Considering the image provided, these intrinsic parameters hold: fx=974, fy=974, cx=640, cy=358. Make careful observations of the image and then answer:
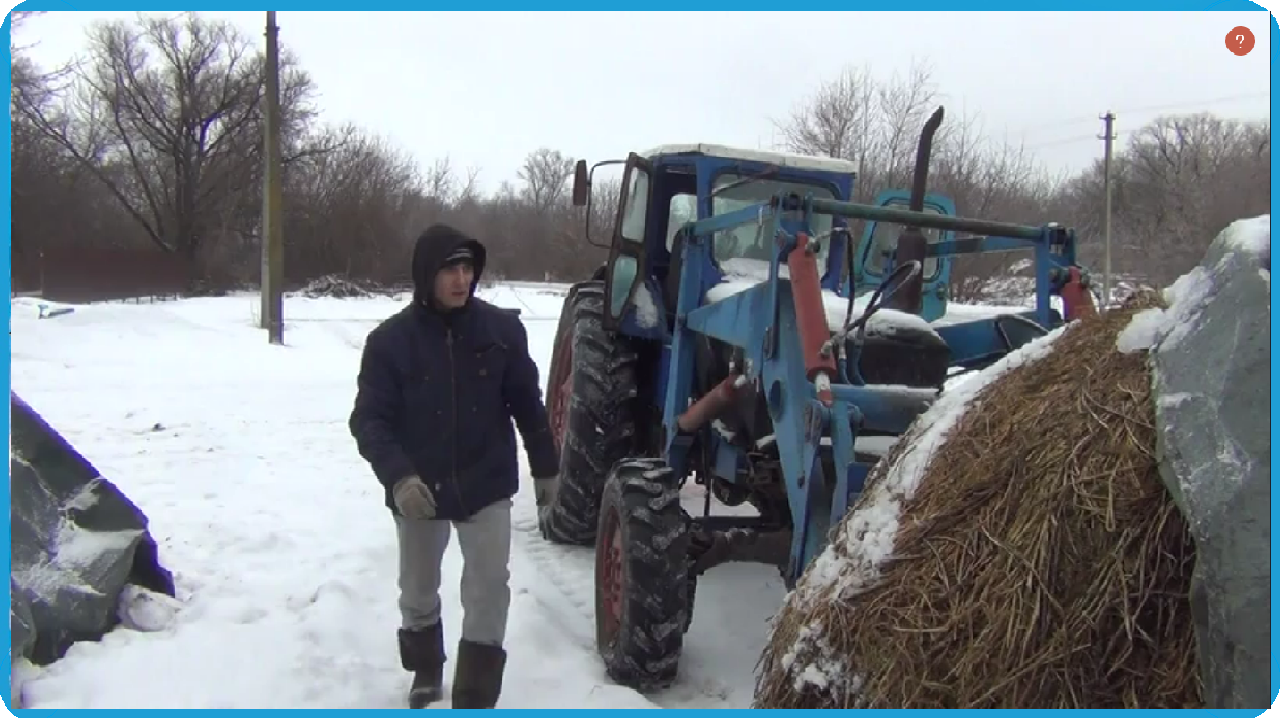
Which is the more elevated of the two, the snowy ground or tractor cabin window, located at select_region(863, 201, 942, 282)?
tractor cabin window, located at select_region(863, 201, 942, 282)

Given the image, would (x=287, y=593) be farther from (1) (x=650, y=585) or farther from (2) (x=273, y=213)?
(2) (x=273, y=213)

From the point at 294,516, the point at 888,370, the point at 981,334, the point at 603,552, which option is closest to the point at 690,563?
the point at 603,552

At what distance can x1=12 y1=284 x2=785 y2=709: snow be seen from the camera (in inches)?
141

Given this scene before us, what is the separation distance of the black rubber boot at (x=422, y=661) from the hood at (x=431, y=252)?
4.01ft

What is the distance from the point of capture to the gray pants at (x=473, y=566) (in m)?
3.45

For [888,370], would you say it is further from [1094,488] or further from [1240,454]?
[1240,454]

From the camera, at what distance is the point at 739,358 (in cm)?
434

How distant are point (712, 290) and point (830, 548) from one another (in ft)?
7.18

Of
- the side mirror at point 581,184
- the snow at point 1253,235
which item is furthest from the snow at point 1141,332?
the side mirror at point 581,184

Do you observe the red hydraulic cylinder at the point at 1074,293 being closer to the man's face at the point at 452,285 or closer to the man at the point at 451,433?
the man at the point at 451,433

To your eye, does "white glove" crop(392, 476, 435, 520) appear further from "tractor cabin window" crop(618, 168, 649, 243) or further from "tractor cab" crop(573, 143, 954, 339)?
"tractor cabin window" crop(618, 168, 649, 243)

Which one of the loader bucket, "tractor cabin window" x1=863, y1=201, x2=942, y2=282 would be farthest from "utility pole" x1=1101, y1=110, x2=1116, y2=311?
the loader bucket

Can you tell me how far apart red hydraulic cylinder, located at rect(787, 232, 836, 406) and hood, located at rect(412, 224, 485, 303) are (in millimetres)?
1132

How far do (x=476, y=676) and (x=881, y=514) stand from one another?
159cm
